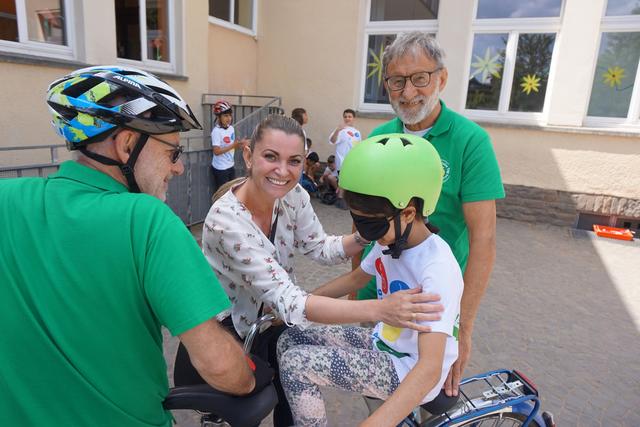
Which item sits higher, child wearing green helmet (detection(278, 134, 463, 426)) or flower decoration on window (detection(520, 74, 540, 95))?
flower decoration on window (detection(520, 74, 540, 95))

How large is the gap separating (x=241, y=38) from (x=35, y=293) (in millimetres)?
9939

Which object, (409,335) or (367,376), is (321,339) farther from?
(409,335)

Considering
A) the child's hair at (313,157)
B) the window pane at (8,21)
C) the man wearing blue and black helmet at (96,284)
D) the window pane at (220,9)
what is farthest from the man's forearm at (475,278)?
the window pane at (220,9)

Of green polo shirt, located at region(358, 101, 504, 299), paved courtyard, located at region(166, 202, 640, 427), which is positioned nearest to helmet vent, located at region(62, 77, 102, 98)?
green polo shirt, located at region(358, 101, 504, 299)

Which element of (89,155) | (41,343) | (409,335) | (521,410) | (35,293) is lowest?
(521,410)

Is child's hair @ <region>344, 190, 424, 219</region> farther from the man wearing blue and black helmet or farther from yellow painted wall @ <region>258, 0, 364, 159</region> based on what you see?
yellow painted wall @ <region>258, 0, 364, 159</region>

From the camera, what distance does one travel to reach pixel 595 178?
7891mm

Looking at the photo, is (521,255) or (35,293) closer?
(35,293)

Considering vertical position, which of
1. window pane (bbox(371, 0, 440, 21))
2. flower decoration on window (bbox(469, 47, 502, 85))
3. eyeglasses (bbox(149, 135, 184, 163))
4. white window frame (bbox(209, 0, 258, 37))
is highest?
window pane (bbox(371, 0, 440, 21))

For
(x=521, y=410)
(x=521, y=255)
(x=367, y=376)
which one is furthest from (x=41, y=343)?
(x=521, y=255)

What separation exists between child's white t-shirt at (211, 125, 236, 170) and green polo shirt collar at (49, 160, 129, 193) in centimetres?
584

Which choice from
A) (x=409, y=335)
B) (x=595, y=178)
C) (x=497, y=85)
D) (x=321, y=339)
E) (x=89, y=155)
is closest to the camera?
(x=89, y=155)

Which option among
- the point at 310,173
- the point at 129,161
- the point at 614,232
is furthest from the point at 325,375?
the point at 310,173

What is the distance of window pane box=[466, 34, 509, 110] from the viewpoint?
870cm
